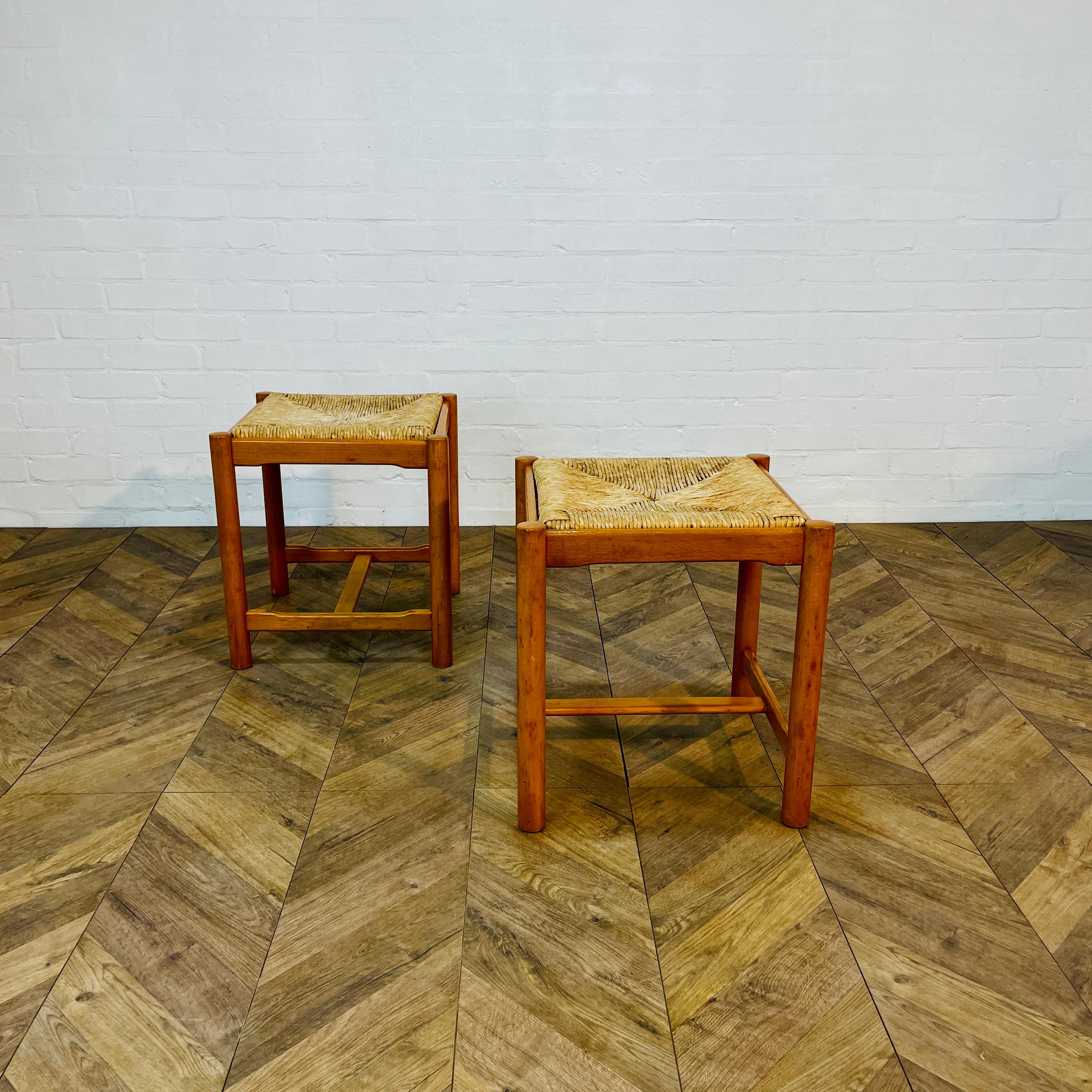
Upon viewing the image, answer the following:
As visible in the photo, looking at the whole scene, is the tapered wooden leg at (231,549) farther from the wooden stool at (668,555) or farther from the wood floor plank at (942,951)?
the wood floor plank at (942,951)

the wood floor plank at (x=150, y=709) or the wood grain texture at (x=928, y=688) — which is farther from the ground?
the wood grain texture at (x=928, y=688)

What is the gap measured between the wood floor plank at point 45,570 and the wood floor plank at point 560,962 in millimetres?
1348

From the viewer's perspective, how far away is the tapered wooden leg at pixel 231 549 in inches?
81.0

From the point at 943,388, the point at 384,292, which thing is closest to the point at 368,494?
the point at 384,292

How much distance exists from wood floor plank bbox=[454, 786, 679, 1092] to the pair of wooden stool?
84mm

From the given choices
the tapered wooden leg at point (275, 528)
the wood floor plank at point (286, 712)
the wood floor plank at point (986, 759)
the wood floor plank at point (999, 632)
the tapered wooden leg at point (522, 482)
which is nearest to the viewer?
the wood floor plank at point (986, 759)

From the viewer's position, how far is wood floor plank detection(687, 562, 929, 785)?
1850 mm

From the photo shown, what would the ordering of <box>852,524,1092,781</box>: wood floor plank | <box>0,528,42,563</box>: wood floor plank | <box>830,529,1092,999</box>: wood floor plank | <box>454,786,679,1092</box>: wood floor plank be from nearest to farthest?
<box>454,786,679,1092</box>: wood floor plank, <box>830,529,1092,999</box>: wood floor plank, <box>852,524,1092,781</box>: wood floor plank, <box>0,528,42,563</box>: wood floor plank

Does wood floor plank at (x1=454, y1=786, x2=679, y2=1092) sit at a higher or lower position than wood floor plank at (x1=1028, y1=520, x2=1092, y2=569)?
higher

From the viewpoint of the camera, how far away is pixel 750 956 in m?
1.40

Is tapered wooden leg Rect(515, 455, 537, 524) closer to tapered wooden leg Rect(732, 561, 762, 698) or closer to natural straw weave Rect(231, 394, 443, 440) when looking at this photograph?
natural straw weave Rect(231, 394, 443, 440)

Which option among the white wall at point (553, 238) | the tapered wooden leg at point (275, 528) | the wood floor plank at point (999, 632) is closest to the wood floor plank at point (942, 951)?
the wood floor plank at point (999, 632)

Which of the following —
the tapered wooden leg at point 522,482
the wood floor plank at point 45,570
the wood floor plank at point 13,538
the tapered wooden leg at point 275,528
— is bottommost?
the wood floor plank at point 13,538

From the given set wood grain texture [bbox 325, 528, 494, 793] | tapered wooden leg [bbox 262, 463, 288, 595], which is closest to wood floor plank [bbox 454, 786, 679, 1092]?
wood grain texture [bbox 325, 528, 494, 793]
